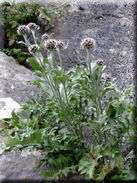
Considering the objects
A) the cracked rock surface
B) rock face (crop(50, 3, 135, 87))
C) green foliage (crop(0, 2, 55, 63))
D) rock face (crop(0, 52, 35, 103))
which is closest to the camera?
rock face (crop(0, 52, 35, 103))

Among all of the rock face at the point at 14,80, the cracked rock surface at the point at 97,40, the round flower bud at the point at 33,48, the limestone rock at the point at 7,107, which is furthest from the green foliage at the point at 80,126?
the cracked rock surface at the point at 97,40

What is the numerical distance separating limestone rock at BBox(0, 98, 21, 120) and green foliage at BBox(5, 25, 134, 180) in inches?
27.9

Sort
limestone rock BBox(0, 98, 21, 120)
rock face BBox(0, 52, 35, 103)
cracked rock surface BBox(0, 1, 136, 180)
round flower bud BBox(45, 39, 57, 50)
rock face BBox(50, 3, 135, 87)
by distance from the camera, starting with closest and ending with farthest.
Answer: round flower bud BBox(45, 39, 57, 50) < limestone rock BBox(0, 98, 21, 120) < rock face BBox(0, 52, 35, 103) < cracked rock surface BBox(0, 1, 136, 180) < rock face BBox(50, 3, 135, 87)

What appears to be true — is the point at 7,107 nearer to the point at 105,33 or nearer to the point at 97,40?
the point at 97,40

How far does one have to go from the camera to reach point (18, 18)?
5.07m

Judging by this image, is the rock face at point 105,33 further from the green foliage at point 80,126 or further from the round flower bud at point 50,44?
the round flower bud at point 50,44

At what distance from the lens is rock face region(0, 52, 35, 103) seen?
154 inches

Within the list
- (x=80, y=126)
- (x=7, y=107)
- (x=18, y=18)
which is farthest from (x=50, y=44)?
(x=18, y=18)

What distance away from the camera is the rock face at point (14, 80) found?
391cm

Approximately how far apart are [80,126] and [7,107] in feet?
3.34

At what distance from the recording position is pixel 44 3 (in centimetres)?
529

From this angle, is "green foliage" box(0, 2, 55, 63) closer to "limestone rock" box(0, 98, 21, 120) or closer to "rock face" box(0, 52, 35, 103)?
"rock face" box(0, 52, 35, 103)

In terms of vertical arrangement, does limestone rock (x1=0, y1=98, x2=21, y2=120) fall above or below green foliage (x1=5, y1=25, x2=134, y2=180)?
below

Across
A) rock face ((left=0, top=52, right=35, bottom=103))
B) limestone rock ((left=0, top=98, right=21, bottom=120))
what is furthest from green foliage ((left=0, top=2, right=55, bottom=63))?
limestone rock ((left=0, top=98, right=21, bottom=120))
